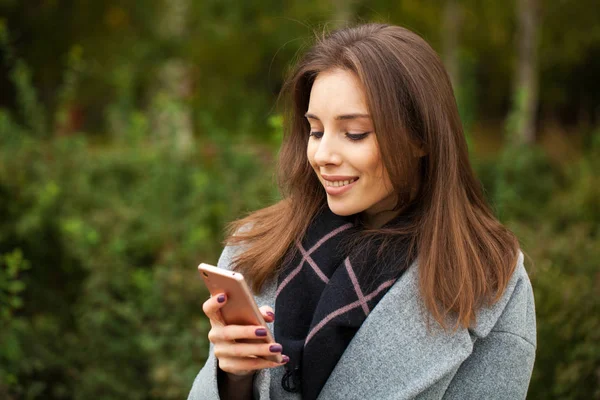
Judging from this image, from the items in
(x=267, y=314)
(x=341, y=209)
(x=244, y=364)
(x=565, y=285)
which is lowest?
(x=565, y=285)

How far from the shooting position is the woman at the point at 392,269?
1916mm

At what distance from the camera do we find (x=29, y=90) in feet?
17.9

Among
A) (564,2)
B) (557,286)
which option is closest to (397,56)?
(557,286)

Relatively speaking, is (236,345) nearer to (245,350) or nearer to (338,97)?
(245,350)

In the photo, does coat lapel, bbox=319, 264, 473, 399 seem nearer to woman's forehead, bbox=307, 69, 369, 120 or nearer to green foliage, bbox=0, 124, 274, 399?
woman's forehead, bbox=307, 69, 369, 120

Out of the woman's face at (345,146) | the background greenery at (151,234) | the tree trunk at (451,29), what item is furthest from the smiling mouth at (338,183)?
the tree trunk at (451,29)

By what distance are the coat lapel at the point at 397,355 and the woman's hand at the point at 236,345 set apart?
0.86ft

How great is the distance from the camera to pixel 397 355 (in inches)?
76.6

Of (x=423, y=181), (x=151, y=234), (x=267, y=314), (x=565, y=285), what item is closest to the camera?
(x=267, y=314)

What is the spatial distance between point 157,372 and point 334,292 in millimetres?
2208

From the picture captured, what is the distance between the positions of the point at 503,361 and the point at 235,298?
2.54 feet

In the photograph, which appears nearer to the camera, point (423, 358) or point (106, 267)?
point (423, 358)

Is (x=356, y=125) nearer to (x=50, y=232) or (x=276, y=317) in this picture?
(x=276, y=317)

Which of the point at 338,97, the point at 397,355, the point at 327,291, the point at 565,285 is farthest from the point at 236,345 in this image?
the point at 565,285
